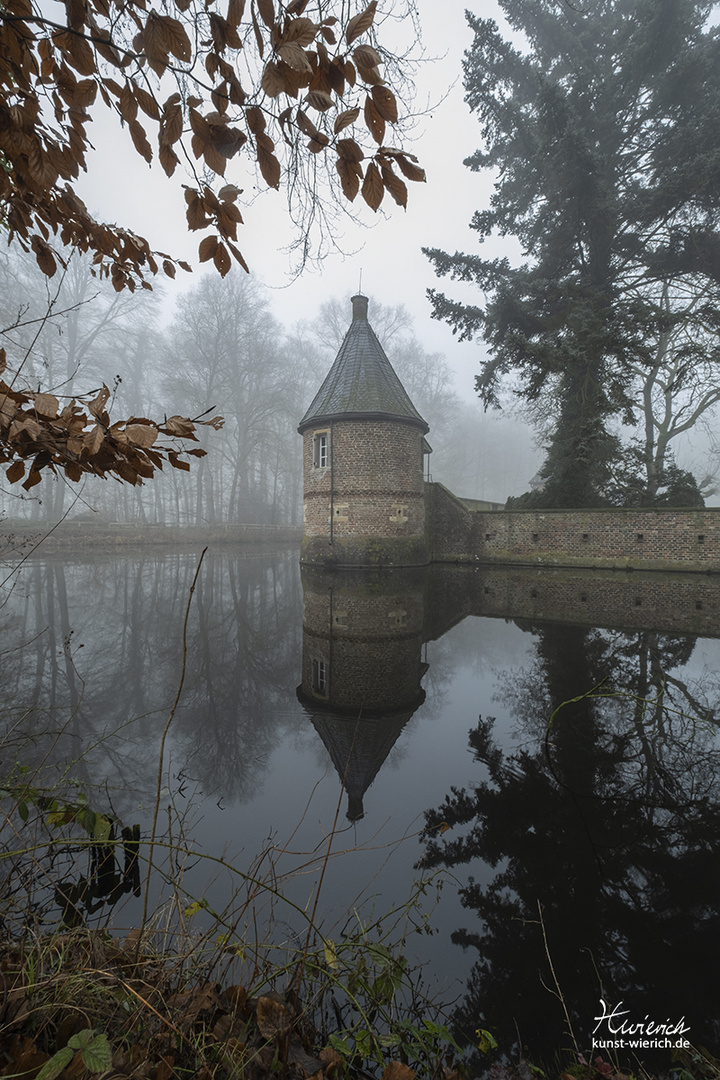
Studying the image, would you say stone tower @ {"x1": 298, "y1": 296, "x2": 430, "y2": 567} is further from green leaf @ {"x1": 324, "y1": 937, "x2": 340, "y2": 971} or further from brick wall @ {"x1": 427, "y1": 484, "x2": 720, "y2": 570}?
green leaf @ {"x1": 324, "y1": 937, "x2": 340, "y2": 971}

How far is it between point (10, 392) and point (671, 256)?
19522 millimetres

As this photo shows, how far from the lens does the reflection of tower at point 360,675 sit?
3.53 metres

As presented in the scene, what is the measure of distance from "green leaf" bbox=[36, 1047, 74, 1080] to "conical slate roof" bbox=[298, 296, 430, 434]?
14600mm

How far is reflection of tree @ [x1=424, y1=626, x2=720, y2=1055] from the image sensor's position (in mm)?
1672

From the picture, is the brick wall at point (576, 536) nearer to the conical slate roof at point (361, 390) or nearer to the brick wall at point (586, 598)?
the brick wall at point (586, 598)

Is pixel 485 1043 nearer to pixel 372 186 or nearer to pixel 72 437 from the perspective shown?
pixel 72 437

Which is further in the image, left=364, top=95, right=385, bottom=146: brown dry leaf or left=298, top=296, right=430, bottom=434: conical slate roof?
left=298, top=296, right=430, bottom=434: conical slate roof

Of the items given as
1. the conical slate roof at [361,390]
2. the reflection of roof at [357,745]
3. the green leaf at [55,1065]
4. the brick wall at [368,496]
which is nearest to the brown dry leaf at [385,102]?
the green leaf at [55,1065]

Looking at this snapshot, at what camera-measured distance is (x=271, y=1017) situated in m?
1.33

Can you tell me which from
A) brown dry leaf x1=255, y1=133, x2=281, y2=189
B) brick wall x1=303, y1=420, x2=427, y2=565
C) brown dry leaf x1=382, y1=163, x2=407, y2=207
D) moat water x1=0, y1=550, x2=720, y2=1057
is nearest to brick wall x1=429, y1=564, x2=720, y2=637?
moat water x1=0, y1=550, x2=720, y2=1057

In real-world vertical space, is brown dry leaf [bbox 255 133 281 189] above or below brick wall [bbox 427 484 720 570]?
above

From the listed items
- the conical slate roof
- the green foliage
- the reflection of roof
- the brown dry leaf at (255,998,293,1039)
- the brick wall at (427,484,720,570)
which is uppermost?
the green foliage

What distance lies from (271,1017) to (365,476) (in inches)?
542

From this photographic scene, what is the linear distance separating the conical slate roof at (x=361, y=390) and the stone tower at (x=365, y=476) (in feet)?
0.11
